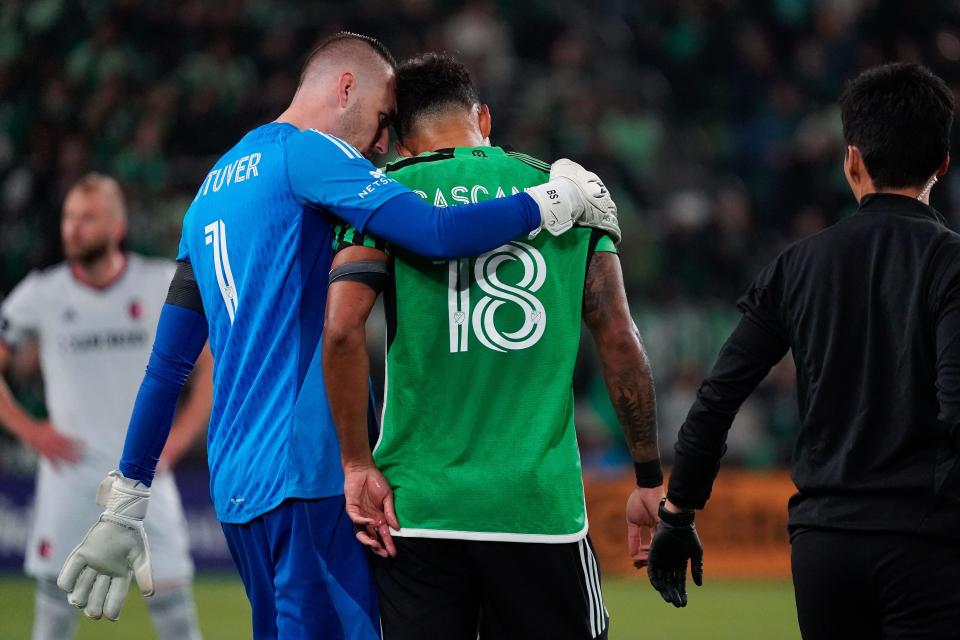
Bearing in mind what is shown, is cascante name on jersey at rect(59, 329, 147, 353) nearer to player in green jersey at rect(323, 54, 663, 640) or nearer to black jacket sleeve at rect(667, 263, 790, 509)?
player in green jersey at rect(323, 54, 663, 640)

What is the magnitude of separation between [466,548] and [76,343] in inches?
164

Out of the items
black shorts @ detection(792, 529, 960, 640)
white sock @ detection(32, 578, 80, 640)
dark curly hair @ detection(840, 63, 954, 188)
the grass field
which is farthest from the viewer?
the grass field

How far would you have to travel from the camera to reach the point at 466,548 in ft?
11.2

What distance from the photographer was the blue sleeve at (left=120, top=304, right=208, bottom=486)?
13.0 feet

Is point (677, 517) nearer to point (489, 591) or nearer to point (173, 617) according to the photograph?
point (489, 591)

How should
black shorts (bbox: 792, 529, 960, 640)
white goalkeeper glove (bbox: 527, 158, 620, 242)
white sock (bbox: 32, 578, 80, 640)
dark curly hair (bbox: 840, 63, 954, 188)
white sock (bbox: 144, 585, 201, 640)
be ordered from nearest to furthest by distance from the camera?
black shorts (bbox: 792, 529, 960, 640) < dark curly hair (bbox: 840, 63, 954, 188) < white goalkeeper glove (bbox: 527, 158, 620, 242) < white sock (bbox: 144, 585, 201, 640) < white sock (bbox: 32, 578, 80, 640)

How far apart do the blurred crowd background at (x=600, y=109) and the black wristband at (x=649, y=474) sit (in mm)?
8091

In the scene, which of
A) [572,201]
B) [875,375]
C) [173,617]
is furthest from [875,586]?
[173,617]

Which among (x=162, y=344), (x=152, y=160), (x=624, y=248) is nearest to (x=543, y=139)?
(x=624, y=248)

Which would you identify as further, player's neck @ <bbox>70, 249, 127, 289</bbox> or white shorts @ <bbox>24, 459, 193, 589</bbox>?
player's neck @ <bbox>70, 249, 127, 289</bbox>

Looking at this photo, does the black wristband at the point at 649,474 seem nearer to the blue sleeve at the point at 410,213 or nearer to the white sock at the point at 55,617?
the blue sleeve at the point at 410,213

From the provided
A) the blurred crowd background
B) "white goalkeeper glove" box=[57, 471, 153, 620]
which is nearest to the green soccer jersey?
"white goalkeeper glove" box=[57, 471, 153, 620]

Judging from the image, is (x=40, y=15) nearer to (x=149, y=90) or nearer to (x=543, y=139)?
(x=149, y=90)

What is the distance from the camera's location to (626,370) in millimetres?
3686
